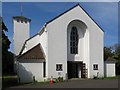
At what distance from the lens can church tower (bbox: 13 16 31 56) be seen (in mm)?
52156

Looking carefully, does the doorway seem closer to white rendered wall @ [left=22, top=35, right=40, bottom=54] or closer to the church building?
the church building

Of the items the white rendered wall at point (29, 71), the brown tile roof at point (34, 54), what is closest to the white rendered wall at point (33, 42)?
the brown tile roof at point (34, 54)

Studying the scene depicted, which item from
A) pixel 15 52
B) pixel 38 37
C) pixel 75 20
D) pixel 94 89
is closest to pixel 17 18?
pixel 15 52

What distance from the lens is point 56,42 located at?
100.0 feet

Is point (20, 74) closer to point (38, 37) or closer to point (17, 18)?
point (38, 37)

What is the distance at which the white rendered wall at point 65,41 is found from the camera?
98.7 ft

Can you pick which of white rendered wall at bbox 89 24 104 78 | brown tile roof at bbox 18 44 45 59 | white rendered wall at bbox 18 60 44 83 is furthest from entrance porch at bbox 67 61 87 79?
white rendered wall at bbox 18 60 44 83

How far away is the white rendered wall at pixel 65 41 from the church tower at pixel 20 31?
74.4 feet

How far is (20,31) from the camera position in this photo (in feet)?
173

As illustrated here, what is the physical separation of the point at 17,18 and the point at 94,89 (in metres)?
36.9

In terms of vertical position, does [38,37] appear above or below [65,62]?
above

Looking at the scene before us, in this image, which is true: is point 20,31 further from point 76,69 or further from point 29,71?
point 29,71

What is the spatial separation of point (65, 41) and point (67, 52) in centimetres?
176

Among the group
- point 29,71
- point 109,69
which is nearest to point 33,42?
point 29,71
